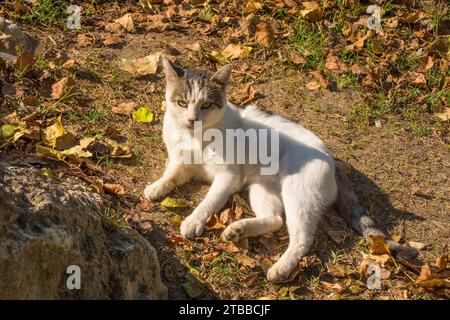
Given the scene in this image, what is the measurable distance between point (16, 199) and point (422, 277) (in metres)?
2.35

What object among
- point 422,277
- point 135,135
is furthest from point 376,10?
point 422,277

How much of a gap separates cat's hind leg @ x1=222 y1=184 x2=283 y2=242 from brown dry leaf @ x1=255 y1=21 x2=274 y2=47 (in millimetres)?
2070

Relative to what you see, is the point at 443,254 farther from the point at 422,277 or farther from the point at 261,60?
the point at 261,60

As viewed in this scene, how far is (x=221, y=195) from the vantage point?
416 cm

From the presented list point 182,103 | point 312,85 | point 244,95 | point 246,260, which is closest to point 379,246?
point 246,260

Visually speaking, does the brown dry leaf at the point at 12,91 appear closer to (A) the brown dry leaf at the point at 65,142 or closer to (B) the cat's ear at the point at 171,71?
(A) the brown dry leaf at the point at 65,142

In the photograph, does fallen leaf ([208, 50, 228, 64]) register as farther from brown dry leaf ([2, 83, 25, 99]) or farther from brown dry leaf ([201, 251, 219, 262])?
brown dry leaf ([201, 251, 219, 262])

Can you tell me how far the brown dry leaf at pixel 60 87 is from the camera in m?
4.93

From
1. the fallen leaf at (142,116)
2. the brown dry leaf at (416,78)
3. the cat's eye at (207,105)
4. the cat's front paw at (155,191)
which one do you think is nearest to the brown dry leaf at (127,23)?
the fallen leaf at (142,116)

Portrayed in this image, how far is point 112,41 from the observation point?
18.9 feet

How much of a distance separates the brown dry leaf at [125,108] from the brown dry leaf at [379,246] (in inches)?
→ 86.8

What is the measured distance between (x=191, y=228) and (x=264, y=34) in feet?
8.81

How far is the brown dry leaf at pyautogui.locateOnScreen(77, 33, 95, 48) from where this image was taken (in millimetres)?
5711

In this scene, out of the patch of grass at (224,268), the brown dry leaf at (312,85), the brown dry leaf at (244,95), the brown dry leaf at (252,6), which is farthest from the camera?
the brown dry leaf at (252,6)
